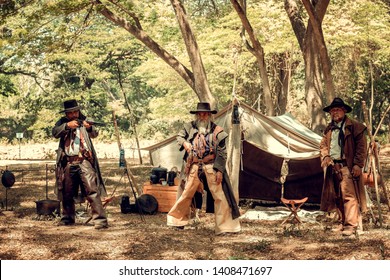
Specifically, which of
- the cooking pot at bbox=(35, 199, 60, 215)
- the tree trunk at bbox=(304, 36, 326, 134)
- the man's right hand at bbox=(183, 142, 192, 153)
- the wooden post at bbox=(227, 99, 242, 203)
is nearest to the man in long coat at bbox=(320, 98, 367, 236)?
the man's right hand at bbox=(183, 142, 192, 153)

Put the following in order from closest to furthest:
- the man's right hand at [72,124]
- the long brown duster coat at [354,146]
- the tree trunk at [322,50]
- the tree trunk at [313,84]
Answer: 1. the long brown duster coat at [354,146]
2. the man's right hand at [72,124]
3. the tree trunk at [322,50]
4. the tree trunk at [313,84]

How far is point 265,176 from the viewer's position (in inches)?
→ 535

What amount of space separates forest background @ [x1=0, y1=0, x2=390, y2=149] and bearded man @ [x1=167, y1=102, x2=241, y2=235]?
1.51m

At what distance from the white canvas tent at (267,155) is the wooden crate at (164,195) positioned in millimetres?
1105

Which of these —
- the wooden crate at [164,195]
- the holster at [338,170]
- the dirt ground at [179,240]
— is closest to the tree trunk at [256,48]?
the wooden crate at [164,195]

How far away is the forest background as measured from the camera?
51.6 feet

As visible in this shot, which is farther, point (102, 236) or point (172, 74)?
point (172, 74)

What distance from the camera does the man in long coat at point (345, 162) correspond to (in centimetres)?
908

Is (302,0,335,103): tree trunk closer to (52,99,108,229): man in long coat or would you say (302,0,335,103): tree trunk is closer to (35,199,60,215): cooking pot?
(52,99,108,229): man in long coat

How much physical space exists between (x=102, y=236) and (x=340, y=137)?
10.8ft

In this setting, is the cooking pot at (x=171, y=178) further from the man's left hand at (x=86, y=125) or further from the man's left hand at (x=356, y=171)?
the man's left hand at (x=356, y=171)

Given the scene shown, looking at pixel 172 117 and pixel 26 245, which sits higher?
pixel 172 117

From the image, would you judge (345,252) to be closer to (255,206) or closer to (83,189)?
(83,189)

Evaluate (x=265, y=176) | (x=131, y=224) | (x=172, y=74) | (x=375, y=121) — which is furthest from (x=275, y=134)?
(x=375, y=121)
